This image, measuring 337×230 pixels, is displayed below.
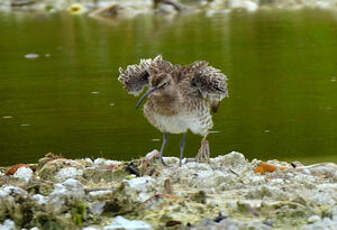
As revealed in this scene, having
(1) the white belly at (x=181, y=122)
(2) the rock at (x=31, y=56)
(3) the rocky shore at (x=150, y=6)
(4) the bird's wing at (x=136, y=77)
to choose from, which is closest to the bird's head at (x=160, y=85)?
(1) the white belly at (x=181, y=122)

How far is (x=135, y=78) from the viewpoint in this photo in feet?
27.3

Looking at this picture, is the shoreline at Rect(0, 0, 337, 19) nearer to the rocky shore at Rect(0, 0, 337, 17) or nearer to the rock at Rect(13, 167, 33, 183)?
the rocky shore at Rect(0, 0, 337, 17)

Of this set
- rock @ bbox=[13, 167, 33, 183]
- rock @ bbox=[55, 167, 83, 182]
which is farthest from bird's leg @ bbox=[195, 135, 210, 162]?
rock @ bbox=[13, 167, 33, 183]

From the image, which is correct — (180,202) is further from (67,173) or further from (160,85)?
(160,85)

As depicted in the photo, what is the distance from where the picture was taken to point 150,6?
28406mm

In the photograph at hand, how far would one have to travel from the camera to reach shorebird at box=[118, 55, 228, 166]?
26.0 ft

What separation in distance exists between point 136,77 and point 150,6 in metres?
20.3

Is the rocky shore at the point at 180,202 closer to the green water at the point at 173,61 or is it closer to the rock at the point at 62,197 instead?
the rock at the point at 62,197

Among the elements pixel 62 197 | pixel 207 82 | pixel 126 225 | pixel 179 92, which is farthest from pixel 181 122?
pixel 126 225

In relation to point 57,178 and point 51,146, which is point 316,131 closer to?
point 51,146

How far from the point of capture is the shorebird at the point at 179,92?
7922mm

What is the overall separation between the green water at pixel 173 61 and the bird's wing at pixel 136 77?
104 centimetres

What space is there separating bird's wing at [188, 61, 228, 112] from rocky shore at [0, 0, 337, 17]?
17838mm

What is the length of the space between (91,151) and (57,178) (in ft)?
6.06
